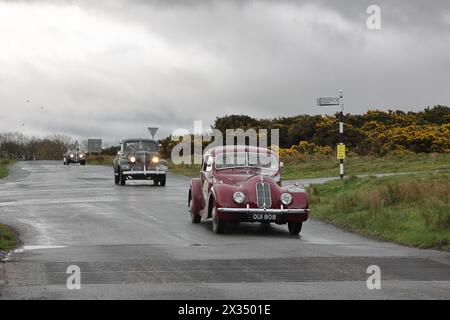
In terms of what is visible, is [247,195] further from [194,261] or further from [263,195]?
Answer: [194,261]

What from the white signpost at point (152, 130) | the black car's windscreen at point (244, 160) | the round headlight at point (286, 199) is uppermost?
the white signpost at point (152, 130)

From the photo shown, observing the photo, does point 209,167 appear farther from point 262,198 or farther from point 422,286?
point 422,286

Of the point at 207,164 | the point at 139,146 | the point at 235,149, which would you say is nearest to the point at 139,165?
the point at 139,146

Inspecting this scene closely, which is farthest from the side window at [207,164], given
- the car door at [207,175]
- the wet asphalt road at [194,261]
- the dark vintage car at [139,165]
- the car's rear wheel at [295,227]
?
the dark vintage car at [139,165]

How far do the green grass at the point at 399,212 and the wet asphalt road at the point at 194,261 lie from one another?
66 centimetres

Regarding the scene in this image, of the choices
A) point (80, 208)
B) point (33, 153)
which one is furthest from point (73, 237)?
point (33, 153)

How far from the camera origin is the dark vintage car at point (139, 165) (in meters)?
35.3

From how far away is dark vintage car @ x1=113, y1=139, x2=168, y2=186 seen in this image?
35312 mm

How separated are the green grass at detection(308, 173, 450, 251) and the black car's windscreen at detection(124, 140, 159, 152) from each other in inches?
527

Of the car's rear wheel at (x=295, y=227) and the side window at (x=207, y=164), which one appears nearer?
the car's rear wheel at (x=295, y=227)

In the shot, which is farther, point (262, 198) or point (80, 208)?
point (80, 208)

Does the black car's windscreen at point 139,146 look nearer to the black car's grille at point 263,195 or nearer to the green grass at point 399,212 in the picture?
the green grass at point 399,212

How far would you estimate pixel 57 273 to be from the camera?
1094cm

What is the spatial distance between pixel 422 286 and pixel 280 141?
60620mm
